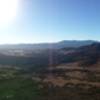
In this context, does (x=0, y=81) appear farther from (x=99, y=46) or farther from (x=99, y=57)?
(x=99, y=46)

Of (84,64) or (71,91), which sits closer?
(71,91)

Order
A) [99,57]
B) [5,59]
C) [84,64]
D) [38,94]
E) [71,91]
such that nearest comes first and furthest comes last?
[38,94] → [71,91] → [84,64] → [99,57] → [5,59]

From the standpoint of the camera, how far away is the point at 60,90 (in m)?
27.2

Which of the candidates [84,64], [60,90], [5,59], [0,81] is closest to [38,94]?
[60,90]

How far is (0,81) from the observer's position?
3544 cm

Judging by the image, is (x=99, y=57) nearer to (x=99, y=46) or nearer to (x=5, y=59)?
(x=99, y=46)

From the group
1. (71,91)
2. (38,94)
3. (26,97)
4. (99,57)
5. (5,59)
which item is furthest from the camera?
(5,59)

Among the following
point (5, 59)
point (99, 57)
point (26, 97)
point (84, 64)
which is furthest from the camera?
point (5, 59)

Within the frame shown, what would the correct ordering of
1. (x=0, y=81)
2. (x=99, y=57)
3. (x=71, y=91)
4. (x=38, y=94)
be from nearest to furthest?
(x=38, y=94) < (x=71, y=91) < (x=0, y=81) < (x=99, y=57)

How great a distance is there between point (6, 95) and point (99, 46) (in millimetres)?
70129

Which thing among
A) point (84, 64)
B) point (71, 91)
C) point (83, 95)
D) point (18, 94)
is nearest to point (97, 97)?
point (83, 95)

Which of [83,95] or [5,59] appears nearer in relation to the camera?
[83,95]

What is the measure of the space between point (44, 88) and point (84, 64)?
3634cm

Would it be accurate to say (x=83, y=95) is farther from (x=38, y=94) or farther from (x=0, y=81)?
(x=0, y=81)
